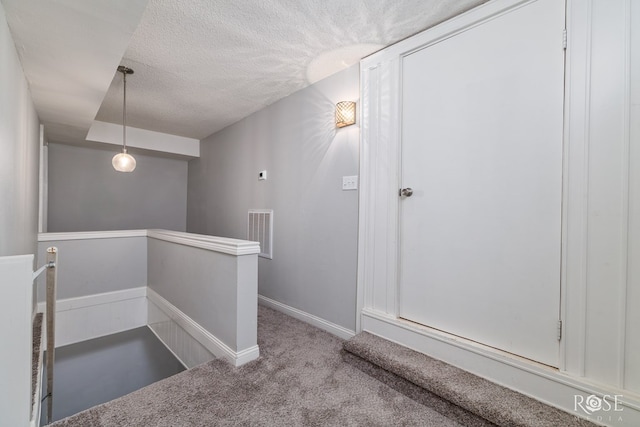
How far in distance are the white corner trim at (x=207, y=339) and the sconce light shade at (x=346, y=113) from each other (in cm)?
178

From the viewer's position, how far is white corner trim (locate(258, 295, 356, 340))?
2.19 metres

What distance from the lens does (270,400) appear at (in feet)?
4.83

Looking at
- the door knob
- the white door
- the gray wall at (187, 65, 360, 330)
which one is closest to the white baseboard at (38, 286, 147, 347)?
the gray wall at (187, 65, 360, 330)

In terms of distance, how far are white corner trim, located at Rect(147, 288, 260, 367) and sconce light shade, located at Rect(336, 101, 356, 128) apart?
1.78 meters

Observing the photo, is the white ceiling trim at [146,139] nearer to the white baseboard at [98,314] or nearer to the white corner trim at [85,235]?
the white corner trim at [85,235]

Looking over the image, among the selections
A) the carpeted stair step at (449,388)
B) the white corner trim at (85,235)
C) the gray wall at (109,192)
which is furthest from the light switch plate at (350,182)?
the gray wall at (109,192)

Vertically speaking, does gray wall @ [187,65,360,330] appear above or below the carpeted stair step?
above

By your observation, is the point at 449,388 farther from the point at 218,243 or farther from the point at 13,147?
the point at 13,147

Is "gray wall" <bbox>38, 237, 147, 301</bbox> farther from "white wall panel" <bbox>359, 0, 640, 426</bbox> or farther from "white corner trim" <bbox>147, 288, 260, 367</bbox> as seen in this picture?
"white wall panel" <bbox>359, 0, 640, 426</bbox>

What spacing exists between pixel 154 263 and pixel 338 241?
2.21m

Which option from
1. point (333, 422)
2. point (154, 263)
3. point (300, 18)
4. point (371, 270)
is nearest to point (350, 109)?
point (300, 18)

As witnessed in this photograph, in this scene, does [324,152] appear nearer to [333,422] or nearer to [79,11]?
[79,11]

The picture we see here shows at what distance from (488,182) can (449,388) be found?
110 cm

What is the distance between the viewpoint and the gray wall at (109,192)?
383 cm
